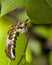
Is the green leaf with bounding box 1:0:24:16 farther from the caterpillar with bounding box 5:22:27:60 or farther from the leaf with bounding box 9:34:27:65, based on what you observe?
the leaf with bounding box 9:34:27:65

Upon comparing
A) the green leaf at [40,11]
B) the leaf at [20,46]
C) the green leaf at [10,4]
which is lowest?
the leaf at [20,46]

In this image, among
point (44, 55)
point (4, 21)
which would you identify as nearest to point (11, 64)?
point (4, 21)

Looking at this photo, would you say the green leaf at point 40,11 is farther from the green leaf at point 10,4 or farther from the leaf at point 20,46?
the leaf at point 20,46

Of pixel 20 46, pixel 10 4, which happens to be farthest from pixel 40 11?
pixel 20 46

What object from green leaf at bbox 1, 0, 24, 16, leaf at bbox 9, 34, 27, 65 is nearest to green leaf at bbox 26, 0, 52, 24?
green leaf at bbox 1, 0, 24, 16

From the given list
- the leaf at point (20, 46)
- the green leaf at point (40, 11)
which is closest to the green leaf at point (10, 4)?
the green leaf at point (40, 11)

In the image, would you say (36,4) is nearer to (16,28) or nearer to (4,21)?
(16,28)

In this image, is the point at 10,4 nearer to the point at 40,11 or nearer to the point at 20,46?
the point at 40,11
